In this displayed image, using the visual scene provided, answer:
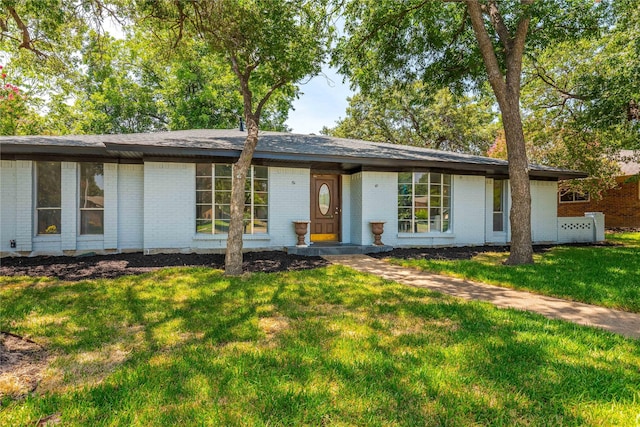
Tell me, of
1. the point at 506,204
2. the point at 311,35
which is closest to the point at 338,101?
the point at 506,204

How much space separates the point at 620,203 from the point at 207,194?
2136 centimetres

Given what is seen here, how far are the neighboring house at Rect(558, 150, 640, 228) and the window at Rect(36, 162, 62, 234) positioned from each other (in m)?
23.0

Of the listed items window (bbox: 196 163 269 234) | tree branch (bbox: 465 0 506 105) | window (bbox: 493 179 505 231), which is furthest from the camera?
window (bbox: 493 179 505 231)

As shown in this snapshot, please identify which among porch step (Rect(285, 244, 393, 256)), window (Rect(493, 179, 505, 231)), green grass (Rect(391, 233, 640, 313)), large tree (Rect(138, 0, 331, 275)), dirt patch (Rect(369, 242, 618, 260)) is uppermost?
large tree (Rect(138, 0, 331, 275))

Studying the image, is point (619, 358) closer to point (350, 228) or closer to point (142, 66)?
point (350, 228)

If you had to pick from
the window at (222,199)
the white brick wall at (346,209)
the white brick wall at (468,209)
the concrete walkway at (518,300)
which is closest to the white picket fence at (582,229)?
the white brick wall at (468,209)

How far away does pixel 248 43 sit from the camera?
686 centimetres

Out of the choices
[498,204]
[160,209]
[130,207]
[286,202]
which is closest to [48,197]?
[130,207]

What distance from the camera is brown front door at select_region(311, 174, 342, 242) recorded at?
10711mm

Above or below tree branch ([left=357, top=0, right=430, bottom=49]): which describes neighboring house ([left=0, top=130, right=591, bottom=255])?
below

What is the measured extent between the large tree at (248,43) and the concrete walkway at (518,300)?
3.09m

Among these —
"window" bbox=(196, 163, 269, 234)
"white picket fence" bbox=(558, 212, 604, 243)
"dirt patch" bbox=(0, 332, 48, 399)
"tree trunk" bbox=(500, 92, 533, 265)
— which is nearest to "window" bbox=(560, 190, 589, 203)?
"white picket fence" bbox=(558, 212, 604, 243)

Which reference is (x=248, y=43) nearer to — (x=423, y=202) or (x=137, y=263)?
(x=137, y=263)

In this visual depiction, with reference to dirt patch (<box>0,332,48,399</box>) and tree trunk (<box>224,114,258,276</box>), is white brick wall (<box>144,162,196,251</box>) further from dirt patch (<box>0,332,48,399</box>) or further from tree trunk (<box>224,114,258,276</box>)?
dirt patch (<box>0,332,48,399</box>)
